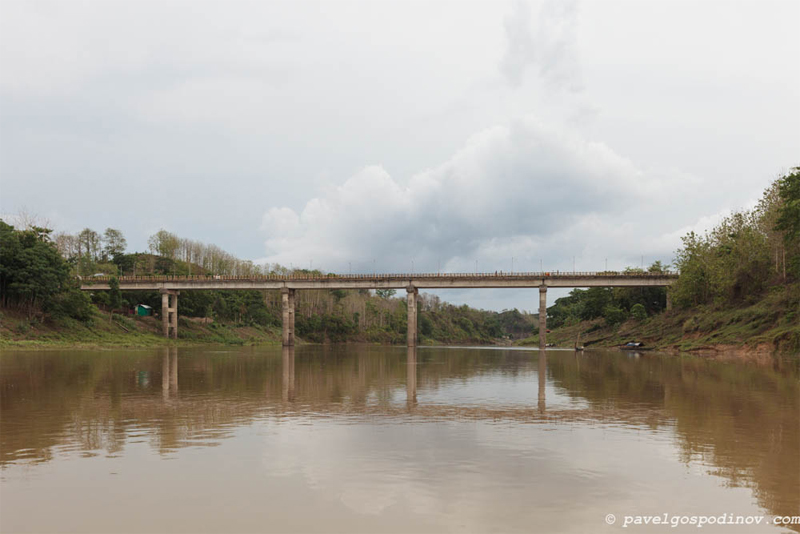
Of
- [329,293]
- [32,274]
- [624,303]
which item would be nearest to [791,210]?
[624,303]

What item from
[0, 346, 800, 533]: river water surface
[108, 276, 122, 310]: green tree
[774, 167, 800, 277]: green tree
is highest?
[774, 167, 800, 277]: green tree

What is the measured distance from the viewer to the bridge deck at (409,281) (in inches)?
3858

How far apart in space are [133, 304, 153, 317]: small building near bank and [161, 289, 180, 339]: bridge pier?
270 inches

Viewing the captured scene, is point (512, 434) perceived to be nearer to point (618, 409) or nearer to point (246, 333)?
point (618, 409)

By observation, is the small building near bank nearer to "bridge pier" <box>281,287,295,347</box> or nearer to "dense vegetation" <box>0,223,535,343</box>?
"dense vegetation" <box>0,223,535,343</box>

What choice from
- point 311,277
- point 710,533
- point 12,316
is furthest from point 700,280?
point 12,316

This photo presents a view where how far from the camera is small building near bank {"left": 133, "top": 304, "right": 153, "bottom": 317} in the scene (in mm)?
111438

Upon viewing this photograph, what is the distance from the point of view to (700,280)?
85.4 m

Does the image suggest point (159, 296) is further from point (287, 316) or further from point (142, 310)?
point (287, 316)

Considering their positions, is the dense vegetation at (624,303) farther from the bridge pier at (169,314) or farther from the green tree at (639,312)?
the bridge pier at (169,314)

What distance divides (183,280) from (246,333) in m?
28.6

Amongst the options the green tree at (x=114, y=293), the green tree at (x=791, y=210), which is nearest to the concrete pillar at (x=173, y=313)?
the green tree at (x=114, y=293)

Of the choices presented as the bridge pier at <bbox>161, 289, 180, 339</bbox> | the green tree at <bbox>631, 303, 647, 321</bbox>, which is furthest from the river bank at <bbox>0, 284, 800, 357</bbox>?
the bridge pier at <bbox>161, 289, 180, 339</bbox>

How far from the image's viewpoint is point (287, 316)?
105 m
